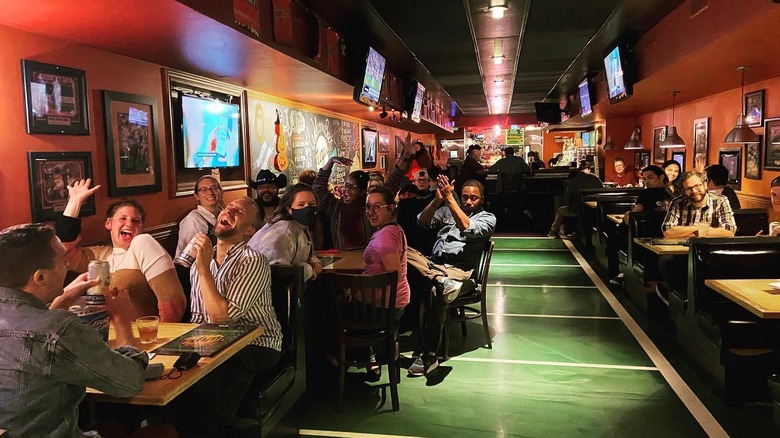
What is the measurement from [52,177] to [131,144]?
0.91m

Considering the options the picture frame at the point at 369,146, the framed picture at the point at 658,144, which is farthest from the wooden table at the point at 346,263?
the framed picture at the point at 658,144

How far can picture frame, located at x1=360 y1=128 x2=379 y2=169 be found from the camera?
39.6 feet

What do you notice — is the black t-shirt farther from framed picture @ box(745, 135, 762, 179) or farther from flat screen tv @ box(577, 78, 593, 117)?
flat screen tv @ box(577, 78, 593, 117)

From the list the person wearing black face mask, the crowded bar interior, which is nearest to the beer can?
the crowded bar interior

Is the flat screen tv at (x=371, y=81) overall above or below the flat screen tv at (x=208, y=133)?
above

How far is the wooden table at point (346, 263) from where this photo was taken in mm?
4395

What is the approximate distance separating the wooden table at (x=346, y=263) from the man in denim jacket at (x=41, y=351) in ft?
7.19

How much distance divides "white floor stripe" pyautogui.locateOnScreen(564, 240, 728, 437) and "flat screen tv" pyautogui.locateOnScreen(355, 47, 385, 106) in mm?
3693

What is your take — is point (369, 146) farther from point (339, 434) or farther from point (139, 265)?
point (139, 265)

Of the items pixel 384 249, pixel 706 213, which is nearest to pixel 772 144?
pixel 706 213

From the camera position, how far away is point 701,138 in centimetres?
1023

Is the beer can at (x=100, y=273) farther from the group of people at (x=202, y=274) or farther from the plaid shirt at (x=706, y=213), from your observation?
the plaid shirt at (x=706, y=213)

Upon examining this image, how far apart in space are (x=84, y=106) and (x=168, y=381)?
8.33ft

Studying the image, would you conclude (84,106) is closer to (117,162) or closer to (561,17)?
(117,162)
